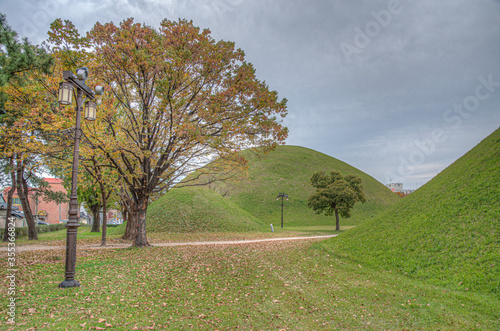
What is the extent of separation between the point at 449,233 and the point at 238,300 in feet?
27.3

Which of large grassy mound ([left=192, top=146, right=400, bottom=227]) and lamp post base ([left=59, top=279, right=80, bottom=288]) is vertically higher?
large grassy mound ([left=192, top=146, right=400, bottom=227])

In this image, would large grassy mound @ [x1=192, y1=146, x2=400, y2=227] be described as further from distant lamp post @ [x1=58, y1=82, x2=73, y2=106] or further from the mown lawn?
distant lamp post @ [x1=58, y1=82, x2=73, y2=106]

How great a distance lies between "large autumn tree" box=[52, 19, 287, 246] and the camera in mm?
12562

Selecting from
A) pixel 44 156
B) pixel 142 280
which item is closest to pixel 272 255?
pixel 142 280

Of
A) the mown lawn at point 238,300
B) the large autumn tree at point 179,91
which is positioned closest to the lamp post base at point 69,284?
the mown lawn at point 238,300

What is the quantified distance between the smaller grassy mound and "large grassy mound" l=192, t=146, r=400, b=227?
9.83m

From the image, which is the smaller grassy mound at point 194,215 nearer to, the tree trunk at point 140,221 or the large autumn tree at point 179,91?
the tree trunk at point 140,221

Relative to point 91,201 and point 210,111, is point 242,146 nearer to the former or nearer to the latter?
point 210,111

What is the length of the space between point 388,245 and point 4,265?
15504 mm

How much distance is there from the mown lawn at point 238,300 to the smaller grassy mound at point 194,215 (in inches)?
768

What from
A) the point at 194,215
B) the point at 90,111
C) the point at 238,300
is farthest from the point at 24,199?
the point at 238,300

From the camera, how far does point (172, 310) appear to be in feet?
21.9

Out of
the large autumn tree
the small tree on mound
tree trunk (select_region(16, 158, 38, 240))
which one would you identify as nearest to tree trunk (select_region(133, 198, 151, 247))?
the large autumn tree

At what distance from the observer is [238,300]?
760cm
